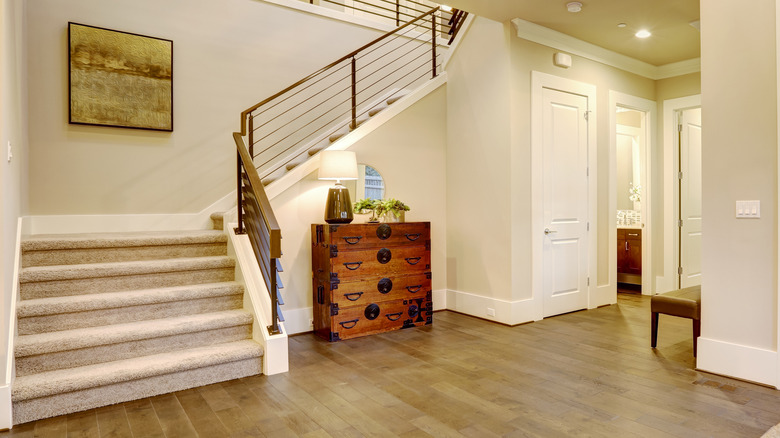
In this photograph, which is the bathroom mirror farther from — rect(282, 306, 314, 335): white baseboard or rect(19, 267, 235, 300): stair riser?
rect(19, 267, 235, 300): stair riser

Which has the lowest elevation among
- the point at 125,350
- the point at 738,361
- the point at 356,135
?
the point at 738,361

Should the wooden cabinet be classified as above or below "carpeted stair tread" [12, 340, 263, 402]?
above

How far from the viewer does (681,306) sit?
10.8 ft

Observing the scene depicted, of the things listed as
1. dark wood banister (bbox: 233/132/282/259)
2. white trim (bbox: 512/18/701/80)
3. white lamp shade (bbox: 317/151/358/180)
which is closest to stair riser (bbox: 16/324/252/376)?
dark wood banister (bbox: 233/132/282/259)

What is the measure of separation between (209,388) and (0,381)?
102 centimetres

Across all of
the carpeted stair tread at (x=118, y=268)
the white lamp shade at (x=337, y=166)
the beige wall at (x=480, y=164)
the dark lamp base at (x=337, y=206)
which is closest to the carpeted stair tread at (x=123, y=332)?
the carpeted stair tread at (x=118, y=268)

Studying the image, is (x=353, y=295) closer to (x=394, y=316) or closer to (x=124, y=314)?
(x=394, y=316)

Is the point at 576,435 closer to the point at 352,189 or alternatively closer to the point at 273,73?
the point at 352,189

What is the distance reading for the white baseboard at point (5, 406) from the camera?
228 centimetres

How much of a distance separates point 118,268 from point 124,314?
0.35 m

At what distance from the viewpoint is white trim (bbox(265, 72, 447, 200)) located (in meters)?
4.11

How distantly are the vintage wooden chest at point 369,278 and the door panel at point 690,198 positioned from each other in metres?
3.56

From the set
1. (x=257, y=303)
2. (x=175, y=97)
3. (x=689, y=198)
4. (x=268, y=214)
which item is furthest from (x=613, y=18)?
(x=175, y=97)

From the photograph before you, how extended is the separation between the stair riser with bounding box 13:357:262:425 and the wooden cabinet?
5074 mm
